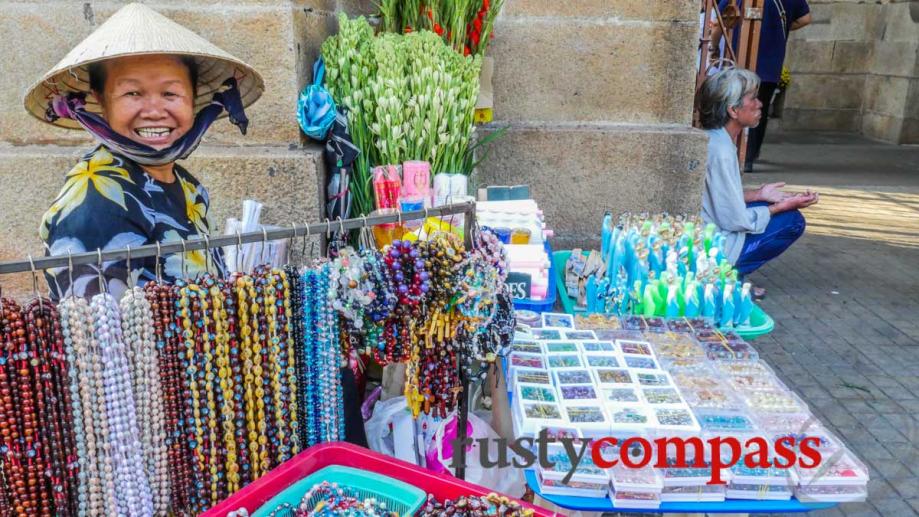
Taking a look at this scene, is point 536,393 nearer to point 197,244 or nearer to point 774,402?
point 774,402

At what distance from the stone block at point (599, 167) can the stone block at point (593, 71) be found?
104 mm

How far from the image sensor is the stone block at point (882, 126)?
37.4 ft

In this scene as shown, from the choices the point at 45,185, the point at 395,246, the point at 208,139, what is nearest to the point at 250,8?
the point at 208,139

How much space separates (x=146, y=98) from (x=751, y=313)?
2.52 m

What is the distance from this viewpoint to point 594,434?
6.14ft

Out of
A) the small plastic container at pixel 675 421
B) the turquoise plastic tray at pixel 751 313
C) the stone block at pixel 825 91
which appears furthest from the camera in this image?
the stone block at pixel 825 91

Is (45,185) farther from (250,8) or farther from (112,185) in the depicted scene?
(112,185)

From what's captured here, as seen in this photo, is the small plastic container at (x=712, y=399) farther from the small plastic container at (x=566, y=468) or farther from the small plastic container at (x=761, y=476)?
the small plastic container at (x=566, y=468)

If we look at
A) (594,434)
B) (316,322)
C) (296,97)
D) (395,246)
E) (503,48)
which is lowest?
(594,434)

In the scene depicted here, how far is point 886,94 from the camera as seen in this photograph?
11.6 metres

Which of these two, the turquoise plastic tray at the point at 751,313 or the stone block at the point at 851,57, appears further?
the stone block at the point at 851,57

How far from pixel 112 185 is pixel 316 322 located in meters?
0.77

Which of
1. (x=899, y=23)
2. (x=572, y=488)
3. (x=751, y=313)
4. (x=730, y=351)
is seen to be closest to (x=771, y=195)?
(x=751, y=313)

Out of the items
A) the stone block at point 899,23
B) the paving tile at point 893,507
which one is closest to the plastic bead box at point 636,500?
the paving tile at point 893,507
